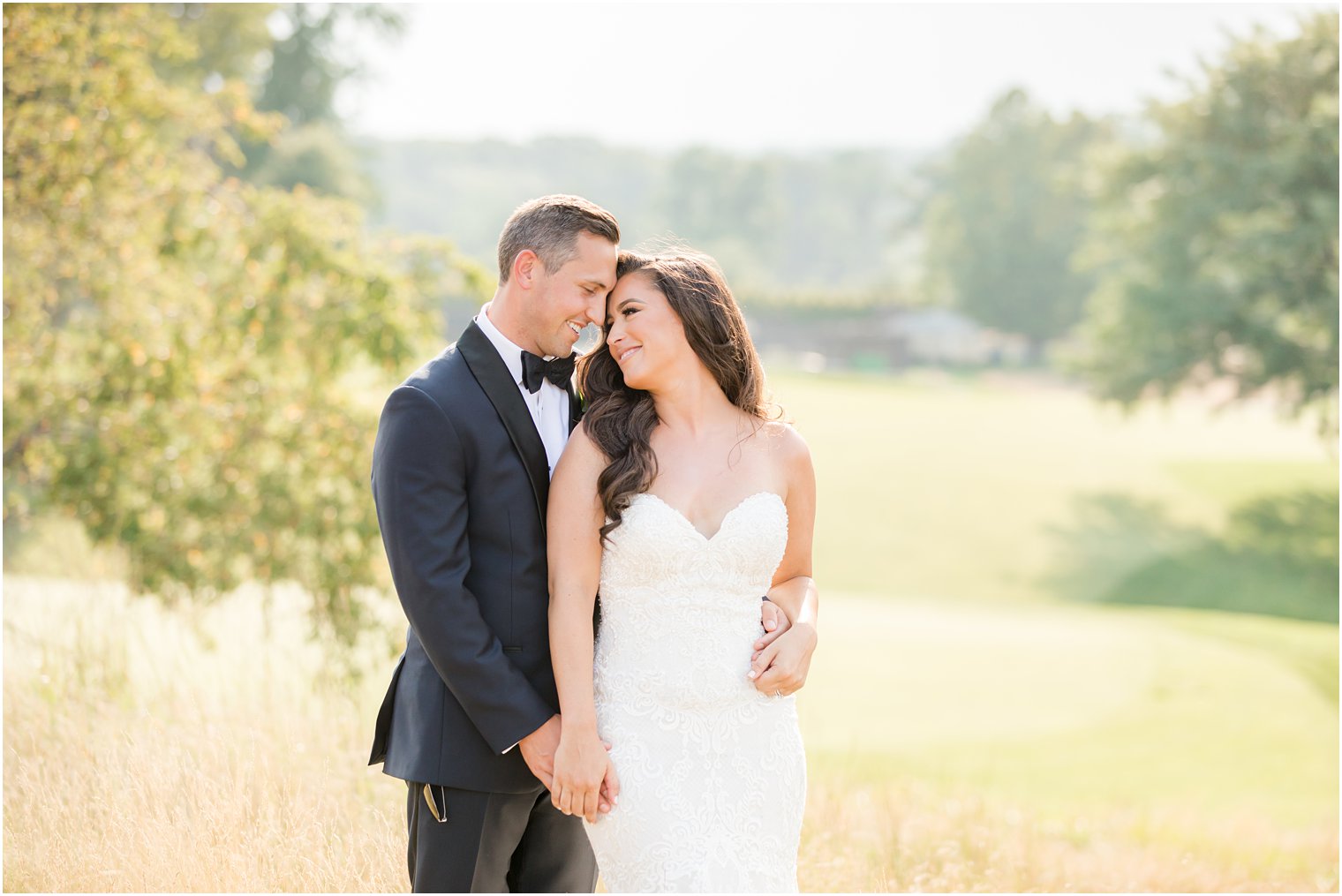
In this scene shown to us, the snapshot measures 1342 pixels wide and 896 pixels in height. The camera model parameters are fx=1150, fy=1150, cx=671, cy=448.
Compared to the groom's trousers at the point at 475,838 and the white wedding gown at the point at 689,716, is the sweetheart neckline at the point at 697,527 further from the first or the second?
the groom's trousers at the point at 475,838

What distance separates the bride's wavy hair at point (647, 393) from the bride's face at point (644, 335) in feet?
0.07

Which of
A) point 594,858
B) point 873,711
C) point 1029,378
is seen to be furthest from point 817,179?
point 594,858

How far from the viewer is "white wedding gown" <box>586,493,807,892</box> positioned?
276 cm

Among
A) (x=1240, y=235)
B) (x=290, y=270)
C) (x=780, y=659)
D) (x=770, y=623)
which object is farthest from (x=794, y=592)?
(x=1240, y=235)

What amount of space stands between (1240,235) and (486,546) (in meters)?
23.3

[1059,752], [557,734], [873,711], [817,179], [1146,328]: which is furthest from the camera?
[817,179]

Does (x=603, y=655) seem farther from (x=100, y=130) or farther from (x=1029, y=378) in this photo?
(x=1029, y=378)

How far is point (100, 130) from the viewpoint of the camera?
24.2 ft

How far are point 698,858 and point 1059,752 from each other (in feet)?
26.0

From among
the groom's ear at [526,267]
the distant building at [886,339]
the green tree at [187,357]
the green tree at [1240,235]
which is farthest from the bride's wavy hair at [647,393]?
the distant building at [886,339]

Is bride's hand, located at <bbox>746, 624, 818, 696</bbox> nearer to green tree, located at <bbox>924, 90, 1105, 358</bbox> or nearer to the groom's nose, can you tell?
the groom's nose

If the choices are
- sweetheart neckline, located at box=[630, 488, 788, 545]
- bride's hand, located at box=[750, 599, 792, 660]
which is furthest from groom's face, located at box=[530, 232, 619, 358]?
bride's hand, located at box=[750, 599, 792, 660]

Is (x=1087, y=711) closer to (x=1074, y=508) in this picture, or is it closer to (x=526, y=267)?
(x=526, y=267)

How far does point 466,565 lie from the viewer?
8.76 ft
